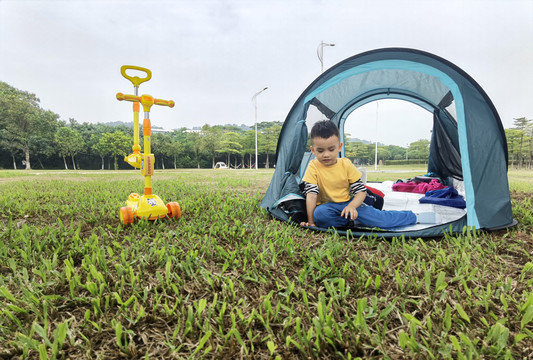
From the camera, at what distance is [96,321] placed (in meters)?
1.08

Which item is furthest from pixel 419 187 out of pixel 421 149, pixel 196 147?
pixel 196 147

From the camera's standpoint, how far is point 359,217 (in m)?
Answer: 2.25

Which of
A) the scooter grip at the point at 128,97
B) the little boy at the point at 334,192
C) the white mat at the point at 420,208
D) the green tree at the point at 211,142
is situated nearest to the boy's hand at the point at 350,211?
the little boy at the point at 334,192

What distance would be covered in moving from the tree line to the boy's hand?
15.9 metres

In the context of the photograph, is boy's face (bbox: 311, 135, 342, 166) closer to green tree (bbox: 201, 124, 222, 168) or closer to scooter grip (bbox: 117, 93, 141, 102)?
scooter grip (bbox: 117, 93, 141, 102)

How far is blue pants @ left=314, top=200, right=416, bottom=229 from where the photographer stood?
2209mm

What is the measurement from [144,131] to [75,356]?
1751mm

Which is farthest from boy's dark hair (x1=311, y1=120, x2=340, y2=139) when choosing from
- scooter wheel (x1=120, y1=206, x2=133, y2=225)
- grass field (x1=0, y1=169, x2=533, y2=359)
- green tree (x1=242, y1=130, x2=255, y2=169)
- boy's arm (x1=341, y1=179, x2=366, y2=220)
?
green tree (x1=242, y1=130, x2=255, y2=169)

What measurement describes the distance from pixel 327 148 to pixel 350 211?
58 cm

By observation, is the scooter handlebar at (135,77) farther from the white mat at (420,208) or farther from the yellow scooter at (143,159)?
the white mat at (420,208)

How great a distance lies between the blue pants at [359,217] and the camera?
2209 millimetres

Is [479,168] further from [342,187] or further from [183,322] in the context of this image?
[183,322]

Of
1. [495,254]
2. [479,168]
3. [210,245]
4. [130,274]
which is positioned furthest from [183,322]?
[479,168]

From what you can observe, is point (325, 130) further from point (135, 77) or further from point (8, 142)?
point (8, 142)
